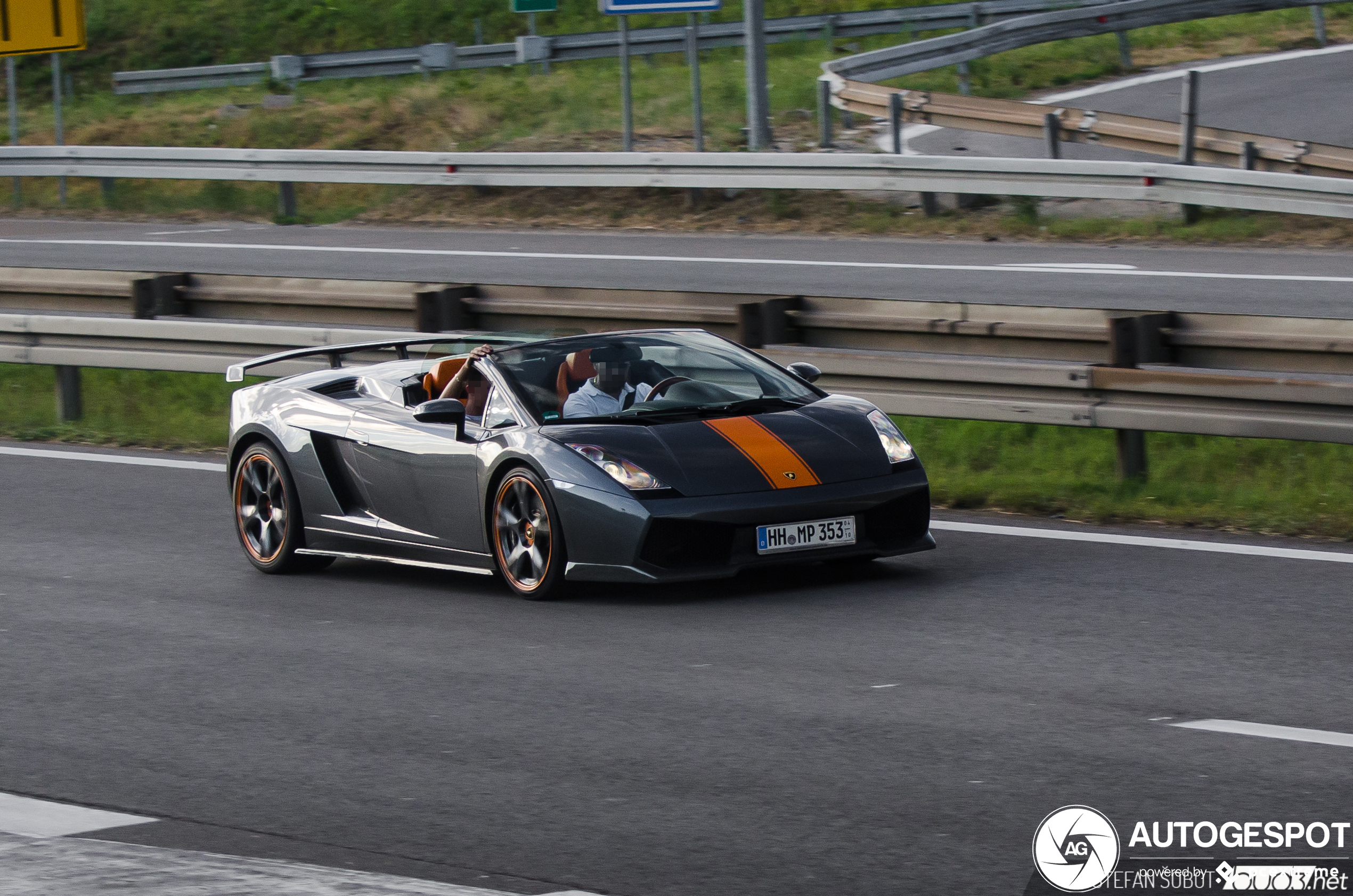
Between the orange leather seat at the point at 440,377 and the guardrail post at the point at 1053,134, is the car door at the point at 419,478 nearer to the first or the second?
the orange leather seat at the point at 440,377

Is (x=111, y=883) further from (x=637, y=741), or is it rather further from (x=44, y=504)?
(x=44, y=504)

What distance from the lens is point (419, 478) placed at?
9000mm

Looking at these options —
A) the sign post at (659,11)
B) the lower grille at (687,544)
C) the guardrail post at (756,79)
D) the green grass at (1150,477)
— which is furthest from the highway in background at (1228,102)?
the lower grille at (687,544)

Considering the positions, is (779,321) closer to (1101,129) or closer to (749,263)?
(749,263)

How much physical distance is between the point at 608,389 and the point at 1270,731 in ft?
12.2

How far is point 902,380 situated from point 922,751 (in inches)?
198

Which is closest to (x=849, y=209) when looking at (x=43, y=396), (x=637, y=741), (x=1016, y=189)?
(x=1016, y=189)

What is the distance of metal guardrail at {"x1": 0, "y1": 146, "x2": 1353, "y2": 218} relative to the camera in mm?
18844

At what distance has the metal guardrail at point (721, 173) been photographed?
1884 cm

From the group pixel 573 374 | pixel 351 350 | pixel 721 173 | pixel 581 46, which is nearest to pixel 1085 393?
pixel 573 374

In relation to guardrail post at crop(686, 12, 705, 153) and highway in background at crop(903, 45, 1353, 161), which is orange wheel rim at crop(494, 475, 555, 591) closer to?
guardrail post at crop(686, 12, 705, 153)

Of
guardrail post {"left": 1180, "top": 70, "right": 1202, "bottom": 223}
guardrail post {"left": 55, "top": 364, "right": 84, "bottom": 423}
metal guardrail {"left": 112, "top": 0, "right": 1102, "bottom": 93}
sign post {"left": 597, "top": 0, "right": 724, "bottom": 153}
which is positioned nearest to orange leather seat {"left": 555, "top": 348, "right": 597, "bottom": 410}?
guardrail post {"left": 55, "top": 364, "right": 84, "bottom": 423}

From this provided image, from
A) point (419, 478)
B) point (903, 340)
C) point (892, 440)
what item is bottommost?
point (419, 478)

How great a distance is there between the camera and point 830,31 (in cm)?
3331
